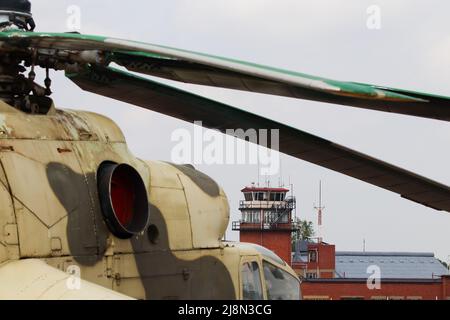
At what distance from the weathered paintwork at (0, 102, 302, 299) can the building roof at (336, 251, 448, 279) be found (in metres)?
66.7

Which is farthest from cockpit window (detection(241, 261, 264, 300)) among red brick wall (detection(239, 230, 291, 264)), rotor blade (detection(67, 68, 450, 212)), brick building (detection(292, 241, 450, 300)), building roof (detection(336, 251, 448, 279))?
building roof (detection(336, 251, 448, 279))

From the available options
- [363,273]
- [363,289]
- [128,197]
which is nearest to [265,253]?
[128,197]

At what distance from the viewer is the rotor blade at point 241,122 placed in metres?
A: 10.0

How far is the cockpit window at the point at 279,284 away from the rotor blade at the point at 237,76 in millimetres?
3289

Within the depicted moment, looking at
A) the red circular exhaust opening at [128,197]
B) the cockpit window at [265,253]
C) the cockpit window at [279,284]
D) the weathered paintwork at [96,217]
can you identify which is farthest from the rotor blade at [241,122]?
the cockpit window at [279,284]

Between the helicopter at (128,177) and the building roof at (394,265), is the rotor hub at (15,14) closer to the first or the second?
the helicopter at (128,177)

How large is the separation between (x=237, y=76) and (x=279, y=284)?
3.93 meters

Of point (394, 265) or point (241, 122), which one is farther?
point (394, 265)

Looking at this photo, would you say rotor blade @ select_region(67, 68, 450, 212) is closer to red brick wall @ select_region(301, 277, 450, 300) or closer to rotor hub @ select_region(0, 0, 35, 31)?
rotor hub @ select_region(0, 0, 35, 31)

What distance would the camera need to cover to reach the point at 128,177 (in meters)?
9.17

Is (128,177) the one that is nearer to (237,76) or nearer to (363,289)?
(237,76)

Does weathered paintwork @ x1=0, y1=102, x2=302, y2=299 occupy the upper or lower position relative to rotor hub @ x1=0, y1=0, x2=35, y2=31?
lower

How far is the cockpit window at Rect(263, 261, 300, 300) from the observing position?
10914mm

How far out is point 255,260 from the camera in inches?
427
